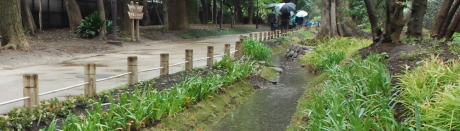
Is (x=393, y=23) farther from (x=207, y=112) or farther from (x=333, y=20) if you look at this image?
(x=333, y=20)

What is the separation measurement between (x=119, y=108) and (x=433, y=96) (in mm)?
3976

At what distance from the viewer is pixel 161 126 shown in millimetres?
6867

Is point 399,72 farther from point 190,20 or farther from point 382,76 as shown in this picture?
point 190,20

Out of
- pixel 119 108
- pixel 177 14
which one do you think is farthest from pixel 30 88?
pixel 177 14

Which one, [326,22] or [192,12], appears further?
[192,12]

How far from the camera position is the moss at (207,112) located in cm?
718

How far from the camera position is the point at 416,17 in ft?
39.2

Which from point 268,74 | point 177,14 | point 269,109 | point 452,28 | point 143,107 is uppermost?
point 177,14

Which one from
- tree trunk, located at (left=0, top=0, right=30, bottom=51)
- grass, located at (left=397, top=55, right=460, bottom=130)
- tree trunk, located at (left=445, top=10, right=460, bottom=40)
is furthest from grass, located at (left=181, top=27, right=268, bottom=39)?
grass, located at (left=397, top=55, right=460, bottom=130)

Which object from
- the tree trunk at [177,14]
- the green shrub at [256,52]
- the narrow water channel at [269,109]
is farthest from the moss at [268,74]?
the tree trunk at [177,14]

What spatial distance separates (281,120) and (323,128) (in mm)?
3386

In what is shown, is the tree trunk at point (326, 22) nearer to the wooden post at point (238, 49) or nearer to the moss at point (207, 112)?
the wooden post at point (238, 49)

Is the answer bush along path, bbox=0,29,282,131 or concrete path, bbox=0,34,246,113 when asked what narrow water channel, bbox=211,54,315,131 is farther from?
concrete path, bbox=0,34,246,113

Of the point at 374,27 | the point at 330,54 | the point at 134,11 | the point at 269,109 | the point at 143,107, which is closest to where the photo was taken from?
the point at 143,107
